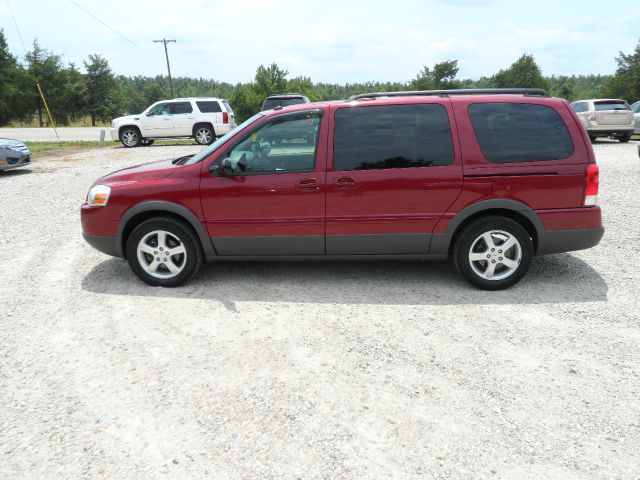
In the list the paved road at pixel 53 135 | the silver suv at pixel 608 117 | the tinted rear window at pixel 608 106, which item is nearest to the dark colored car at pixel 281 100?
the silver suv at pixel 608 117

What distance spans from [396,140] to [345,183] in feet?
2.01

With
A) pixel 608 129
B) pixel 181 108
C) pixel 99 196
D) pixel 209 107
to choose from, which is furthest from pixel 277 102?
pixel 99 196

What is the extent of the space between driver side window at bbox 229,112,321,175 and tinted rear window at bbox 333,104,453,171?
270mm

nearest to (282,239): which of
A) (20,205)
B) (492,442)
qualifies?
(492,442)

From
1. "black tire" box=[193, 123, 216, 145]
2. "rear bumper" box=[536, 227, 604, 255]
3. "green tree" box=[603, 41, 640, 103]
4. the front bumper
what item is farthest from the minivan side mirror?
"green tree" box=[603, 41, 640, 103]

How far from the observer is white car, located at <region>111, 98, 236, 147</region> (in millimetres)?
19422

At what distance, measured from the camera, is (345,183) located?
4367 millimetres

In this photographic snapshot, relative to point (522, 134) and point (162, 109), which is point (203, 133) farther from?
point (522, 134)

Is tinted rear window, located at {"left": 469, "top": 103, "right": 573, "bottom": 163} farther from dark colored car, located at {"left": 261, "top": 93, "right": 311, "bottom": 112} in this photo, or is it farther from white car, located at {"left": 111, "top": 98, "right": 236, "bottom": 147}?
white car, located at {"left": 111, "top": 98, "right": 236, "bottom": 147}

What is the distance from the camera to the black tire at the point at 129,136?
771 inches

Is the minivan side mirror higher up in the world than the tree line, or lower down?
lower down

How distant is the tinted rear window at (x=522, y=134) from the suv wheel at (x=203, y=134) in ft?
55.1

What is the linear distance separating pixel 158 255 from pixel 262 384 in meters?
2.19

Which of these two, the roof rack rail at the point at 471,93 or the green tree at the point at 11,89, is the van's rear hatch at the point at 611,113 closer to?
the roof rack rail at the point at 471,93
